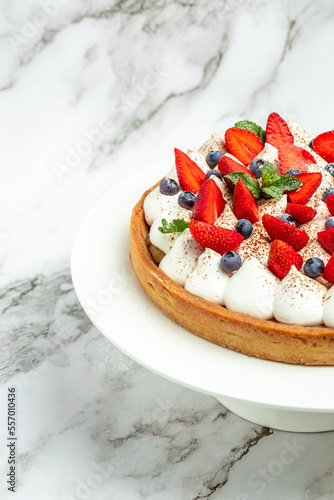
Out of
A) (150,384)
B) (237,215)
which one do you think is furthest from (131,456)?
(237,215)

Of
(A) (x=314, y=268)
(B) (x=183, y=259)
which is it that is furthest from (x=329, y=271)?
(B) (x=183, y=259)

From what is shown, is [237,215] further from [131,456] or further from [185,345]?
[131,456]

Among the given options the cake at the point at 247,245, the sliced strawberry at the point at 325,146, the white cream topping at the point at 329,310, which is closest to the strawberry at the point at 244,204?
the cake at the point at 247,245

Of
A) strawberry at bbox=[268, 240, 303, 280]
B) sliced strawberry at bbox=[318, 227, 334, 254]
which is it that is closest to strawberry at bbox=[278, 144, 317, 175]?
sliced strawberry at bbox=[318, 227, 334, 254]

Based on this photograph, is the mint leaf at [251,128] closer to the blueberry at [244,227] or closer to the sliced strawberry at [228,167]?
the sliced strawberry at [228,167]

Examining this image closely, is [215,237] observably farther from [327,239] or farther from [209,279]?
[327,239]

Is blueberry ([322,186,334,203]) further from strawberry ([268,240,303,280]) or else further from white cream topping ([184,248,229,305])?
white cream topping ([184,248,229,305])
